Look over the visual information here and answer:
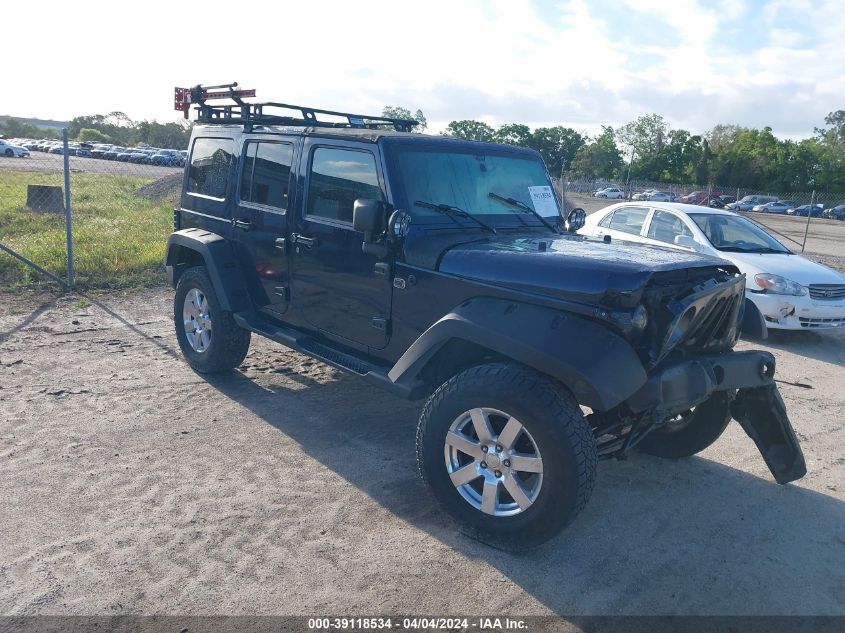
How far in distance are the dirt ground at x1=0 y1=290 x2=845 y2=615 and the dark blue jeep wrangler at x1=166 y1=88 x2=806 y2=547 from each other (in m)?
0.33

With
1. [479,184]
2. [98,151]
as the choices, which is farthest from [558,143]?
[479,184]

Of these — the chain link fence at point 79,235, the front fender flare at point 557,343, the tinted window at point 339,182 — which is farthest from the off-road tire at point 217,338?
the chain link fence at point 79,235

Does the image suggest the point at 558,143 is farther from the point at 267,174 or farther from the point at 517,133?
the point at 267,174

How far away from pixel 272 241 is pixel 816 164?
7208 cm

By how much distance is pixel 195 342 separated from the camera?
6023 mm

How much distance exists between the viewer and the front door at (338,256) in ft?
14.2

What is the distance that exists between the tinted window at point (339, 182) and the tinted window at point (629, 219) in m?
5.69

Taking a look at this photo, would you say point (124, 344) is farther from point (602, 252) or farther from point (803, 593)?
point (803, 593)

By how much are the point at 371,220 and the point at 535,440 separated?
5.14ft

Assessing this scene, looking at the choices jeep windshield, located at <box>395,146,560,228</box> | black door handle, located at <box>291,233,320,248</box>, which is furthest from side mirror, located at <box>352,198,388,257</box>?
black door handle, located at <box>291,233,320,248</box>

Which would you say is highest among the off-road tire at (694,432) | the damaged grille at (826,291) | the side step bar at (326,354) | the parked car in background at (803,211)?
the parked car in background at (803,211)

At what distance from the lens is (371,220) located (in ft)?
12.9

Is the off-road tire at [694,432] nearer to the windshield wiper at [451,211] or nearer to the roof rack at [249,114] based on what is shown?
the windshield wiper at [451,211]

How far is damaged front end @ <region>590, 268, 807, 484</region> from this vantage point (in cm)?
335
